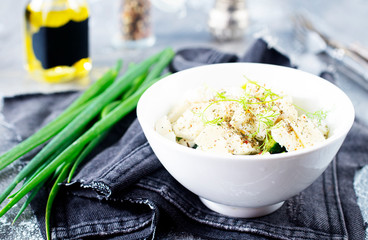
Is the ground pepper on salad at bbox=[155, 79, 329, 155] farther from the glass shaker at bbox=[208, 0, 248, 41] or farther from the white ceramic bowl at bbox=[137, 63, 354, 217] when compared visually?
the glass shaker at bbox=[208, 0, 248, 41]

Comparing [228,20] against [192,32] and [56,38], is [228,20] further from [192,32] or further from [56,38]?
[56,38]

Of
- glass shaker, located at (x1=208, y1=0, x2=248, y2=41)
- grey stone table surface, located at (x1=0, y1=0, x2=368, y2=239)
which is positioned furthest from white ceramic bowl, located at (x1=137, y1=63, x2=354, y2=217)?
glass shaker, located at (x1=208, y1=0, x2=248, y2=41)

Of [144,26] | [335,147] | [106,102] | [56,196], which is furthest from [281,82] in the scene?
[144,26]

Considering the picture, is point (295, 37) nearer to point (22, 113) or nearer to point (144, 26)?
point (144, 26)

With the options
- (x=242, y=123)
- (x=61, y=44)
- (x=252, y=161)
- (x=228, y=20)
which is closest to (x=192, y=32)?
(x=228, y=20)

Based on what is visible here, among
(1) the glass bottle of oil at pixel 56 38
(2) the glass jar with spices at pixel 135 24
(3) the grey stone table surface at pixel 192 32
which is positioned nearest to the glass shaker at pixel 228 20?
(3) the grey stone table surface at pixel 192 32

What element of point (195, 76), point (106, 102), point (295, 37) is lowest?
point (295, 37)
